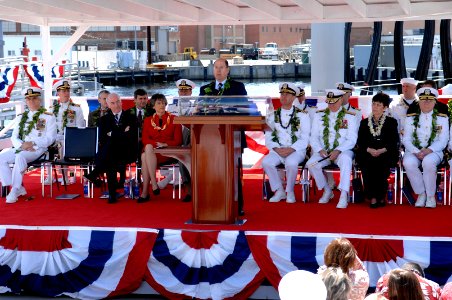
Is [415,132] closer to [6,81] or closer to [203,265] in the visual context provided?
[203,265]

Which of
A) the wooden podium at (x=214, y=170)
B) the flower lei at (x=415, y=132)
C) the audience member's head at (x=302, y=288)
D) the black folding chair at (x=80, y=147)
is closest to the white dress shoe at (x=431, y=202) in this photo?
the flower lei at (x=415, y=132)

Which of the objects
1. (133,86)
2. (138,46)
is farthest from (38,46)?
(138,46)

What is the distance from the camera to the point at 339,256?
17.3 ft

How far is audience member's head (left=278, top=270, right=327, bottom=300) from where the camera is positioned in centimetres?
331

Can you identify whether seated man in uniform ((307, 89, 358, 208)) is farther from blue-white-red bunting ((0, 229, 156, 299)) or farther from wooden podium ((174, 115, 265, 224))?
blue-white-red bunting ((0, 229, 156, 299))

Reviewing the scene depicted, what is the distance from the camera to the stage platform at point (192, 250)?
24.1 ft

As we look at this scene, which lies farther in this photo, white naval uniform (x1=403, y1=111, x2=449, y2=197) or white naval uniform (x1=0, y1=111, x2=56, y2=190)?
white naval uniform (x1=0, y1=111, x2=56, y2=190)

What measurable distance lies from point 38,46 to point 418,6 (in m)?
39.4

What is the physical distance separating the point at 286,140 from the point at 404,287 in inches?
201

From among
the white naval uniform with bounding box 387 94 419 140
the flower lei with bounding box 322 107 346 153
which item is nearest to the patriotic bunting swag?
the flower lei with bounding box 322 107 346 153

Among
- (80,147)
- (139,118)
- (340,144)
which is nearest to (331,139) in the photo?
(340,144)

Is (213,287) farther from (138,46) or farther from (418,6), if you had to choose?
(138,46)

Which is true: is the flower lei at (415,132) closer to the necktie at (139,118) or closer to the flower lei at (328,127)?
Result: the flower lei at (328,127)

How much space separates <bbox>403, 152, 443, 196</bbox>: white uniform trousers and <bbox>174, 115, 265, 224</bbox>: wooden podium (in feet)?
6.42
